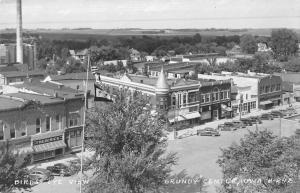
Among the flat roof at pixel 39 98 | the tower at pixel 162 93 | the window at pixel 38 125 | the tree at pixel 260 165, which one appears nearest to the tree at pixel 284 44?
the tower at pixel 162 93

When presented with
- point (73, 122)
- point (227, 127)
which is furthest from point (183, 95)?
point (73, 122)

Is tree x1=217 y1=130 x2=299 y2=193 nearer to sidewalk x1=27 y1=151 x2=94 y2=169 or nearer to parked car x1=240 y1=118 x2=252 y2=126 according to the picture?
sidewalk x1=27 y1=151 x2=94 y2=169

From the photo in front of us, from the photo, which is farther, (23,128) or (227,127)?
(227,127)

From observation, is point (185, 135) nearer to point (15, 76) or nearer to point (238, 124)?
point (238, 124)

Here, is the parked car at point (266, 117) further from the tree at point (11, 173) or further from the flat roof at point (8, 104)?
the tree at point (11, 173)

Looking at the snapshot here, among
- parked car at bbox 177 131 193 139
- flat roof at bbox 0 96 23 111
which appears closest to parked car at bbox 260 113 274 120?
parked car at bbox 177 131 193 139
